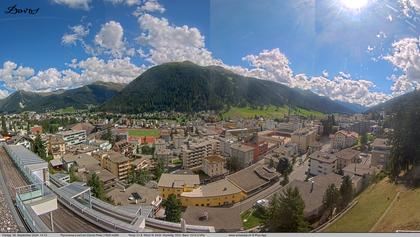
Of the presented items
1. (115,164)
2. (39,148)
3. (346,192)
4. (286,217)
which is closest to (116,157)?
(115,164)

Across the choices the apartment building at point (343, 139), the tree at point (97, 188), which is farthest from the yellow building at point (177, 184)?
the apartment building at point (343, 139)

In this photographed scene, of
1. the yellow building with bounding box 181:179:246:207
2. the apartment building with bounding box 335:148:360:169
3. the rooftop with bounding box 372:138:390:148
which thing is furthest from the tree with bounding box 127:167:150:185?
the rooftop with bounding box 372:138:390:148

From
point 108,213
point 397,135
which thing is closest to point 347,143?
point 397,135

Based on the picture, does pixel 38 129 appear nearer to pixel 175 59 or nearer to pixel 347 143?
pixel 175 59

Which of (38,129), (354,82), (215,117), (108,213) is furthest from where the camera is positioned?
(38,129)

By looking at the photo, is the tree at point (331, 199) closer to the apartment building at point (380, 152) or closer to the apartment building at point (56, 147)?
the apartment building at point (380, 152)

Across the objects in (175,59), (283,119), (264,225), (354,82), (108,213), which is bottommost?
(264,225)

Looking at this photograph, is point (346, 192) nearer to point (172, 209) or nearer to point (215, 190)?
point (215, 190)
